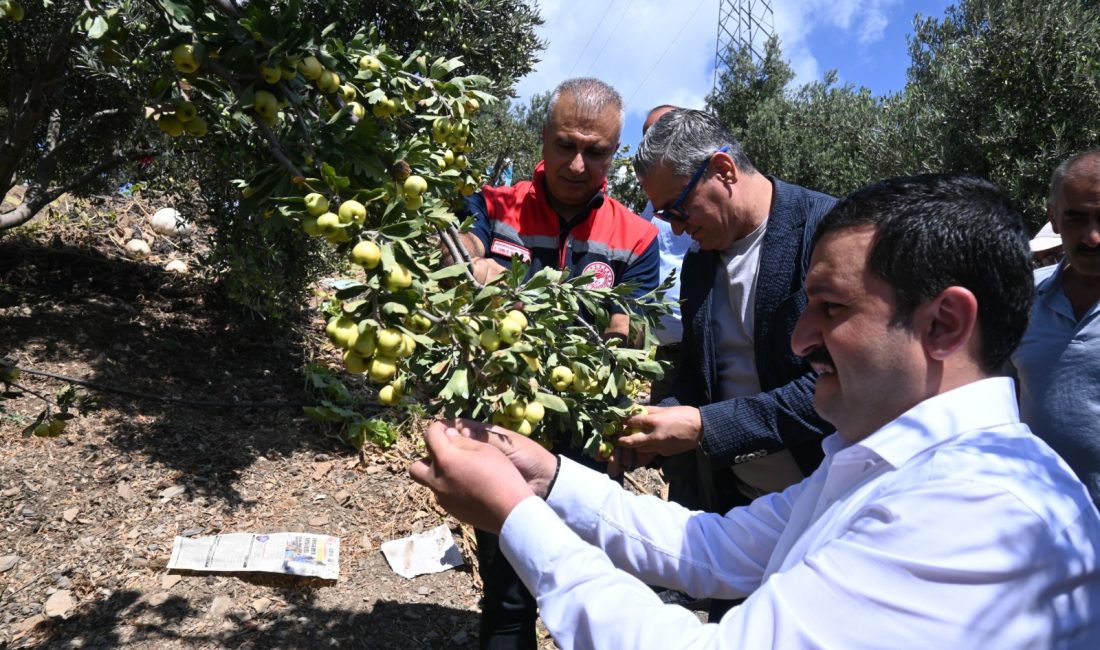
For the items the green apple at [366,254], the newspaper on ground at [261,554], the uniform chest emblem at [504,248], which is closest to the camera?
the green apple at [366,254]

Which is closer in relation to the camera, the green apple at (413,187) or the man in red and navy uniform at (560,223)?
the green apple at (413,187)

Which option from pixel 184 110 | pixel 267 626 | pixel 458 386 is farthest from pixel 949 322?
pixel 267 626

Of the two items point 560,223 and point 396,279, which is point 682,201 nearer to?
point 560,223

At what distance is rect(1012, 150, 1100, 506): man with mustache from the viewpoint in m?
2.44

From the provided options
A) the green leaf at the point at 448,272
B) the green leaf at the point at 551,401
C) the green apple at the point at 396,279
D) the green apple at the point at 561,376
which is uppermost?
the green leaf at the point at 448,272

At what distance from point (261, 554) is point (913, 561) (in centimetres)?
389

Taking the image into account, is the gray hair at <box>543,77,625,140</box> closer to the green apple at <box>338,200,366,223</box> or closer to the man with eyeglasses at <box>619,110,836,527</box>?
the man with eyeglasses at <box>619,110,836,527</box>

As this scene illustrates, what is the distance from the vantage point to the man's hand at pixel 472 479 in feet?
5.02

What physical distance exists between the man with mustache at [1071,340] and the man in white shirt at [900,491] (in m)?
1.40

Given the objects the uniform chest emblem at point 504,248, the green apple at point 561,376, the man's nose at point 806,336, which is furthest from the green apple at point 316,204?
the uniform chest emblem at point 504,248

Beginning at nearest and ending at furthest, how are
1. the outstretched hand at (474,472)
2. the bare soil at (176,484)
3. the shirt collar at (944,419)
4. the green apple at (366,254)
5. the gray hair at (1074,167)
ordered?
the shirt collar at (944,419) → the green apple at (366,254) → the outstretched hand at (474,472) → the gray hair at (1074,167) → the bare soil at (176,484)

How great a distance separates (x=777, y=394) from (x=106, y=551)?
12.5ft

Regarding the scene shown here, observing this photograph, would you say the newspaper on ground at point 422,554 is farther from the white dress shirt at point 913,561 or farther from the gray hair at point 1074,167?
the gray hair at point 1074,167

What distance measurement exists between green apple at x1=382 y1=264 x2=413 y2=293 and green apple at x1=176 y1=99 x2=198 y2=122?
2.37ft
